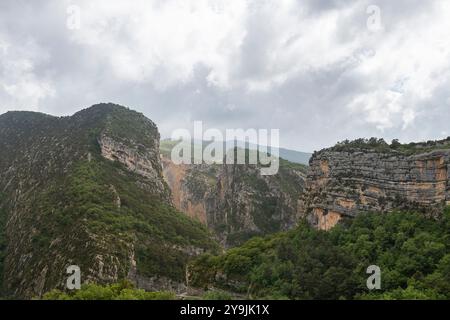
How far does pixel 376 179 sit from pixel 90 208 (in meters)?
47.0

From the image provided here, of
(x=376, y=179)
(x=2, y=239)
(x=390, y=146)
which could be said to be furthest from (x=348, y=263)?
(x=2, y=239)

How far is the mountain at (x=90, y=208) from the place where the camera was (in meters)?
70.3

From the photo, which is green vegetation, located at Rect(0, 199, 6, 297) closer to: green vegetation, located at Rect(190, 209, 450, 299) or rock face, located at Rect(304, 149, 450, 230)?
green vegetation, located at Rect(190, 209, 450, 299)

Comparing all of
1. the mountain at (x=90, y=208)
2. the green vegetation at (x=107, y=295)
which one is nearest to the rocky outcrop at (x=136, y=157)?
the mountain at (x=90, y=208)

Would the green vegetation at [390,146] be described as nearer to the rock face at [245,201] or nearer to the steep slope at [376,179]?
the steep slope at [376,179]

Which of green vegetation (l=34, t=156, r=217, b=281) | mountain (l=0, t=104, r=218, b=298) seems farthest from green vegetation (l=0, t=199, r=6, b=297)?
green vegetation (l=34, t=156, r=217, b=281)

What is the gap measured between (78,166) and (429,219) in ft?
223

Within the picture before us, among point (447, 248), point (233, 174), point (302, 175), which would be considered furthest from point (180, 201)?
point (447, 248)

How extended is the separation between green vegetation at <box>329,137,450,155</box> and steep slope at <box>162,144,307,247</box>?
8678 centimetres

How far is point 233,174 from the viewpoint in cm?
16162

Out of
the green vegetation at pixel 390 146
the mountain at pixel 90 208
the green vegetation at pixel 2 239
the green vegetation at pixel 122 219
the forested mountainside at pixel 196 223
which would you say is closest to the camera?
the forested mountainside at pixel 196 223

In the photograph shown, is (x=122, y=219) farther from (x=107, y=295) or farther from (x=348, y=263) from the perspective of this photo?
(x=348, y=263)

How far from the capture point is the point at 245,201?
153500 millimetres

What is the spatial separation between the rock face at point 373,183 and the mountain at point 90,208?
31476 millimetres
